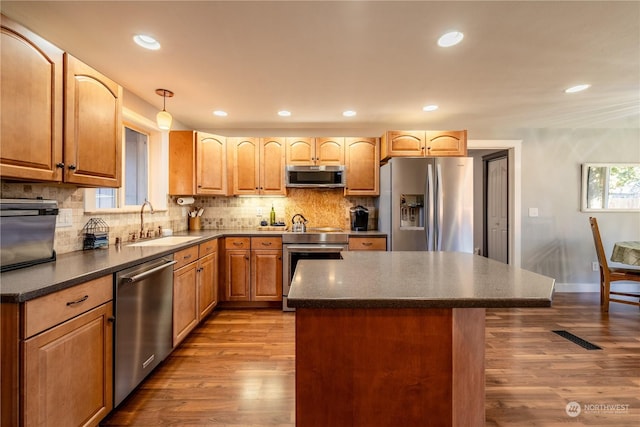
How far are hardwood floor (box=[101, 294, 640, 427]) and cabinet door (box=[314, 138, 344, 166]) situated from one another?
201 centimetres

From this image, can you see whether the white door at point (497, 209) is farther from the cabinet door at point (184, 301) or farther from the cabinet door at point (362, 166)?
the cabinet door at point (184, 301)

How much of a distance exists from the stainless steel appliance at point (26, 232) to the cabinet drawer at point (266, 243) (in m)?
1.94

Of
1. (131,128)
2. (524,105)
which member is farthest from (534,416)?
(131,128)

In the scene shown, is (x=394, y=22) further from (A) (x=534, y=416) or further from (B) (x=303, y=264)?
(A) (x=534, y=416)

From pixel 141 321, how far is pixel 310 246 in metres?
1.89

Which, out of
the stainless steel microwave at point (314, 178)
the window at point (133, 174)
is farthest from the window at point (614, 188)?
the window at point (133, 174)

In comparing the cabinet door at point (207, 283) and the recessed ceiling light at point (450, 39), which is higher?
the recessed ceiling light at point (450, 39)

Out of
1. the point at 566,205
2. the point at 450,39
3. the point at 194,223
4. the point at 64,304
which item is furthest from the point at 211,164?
the point at 566,205

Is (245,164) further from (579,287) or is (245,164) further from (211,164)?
(579,287)

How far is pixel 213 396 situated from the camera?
1.88 metres

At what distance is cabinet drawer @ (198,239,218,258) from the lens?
291 centimetres

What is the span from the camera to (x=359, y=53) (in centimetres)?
212

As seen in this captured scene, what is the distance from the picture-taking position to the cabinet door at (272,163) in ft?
12.6

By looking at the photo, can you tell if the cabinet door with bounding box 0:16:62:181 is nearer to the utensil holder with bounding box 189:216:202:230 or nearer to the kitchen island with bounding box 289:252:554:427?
the kitchen island with bounding box 289:252:554:427
